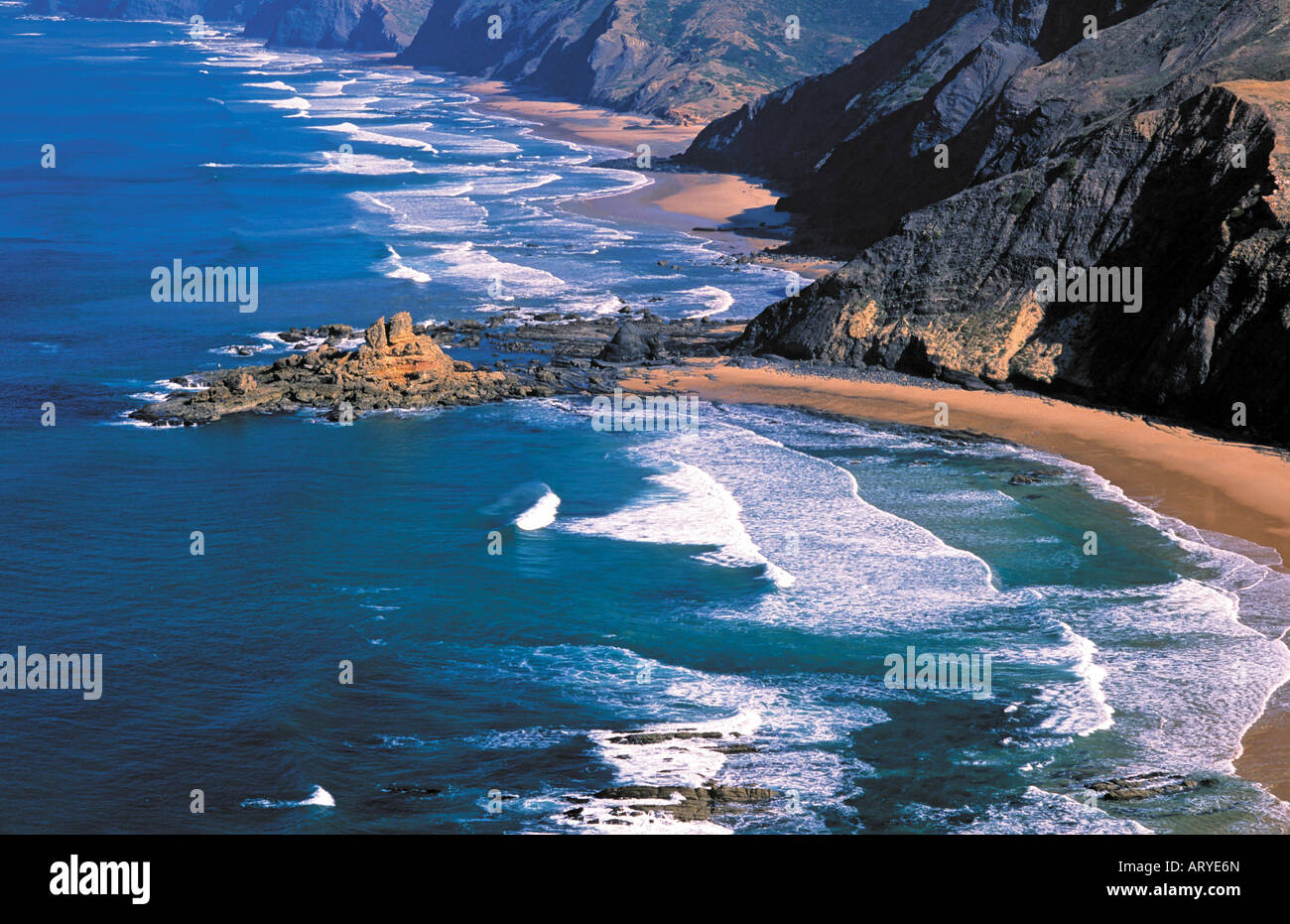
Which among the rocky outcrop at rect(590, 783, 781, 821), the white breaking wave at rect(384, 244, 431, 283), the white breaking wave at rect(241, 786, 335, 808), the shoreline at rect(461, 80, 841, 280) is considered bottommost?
the white breaking wave at rect(241, 786, 335, 808)

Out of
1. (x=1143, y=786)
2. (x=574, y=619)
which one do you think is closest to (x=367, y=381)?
(x=574, y=619)

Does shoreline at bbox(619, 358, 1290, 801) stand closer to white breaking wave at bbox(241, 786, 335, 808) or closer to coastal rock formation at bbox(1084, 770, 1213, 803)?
coastal rock formation at bbox(1084, 770, 1213, 803)

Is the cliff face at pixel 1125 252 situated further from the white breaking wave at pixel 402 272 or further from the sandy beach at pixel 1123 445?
the white breaking wave at pixel 402 272

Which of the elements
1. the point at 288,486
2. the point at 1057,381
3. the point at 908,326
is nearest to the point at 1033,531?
the point at 1057,381

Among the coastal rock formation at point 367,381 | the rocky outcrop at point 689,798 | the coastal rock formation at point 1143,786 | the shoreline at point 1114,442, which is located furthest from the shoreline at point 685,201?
the rocky outcrop at point 689,798

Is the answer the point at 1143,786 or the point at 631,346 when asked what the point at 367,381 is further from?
the point at 1143,786

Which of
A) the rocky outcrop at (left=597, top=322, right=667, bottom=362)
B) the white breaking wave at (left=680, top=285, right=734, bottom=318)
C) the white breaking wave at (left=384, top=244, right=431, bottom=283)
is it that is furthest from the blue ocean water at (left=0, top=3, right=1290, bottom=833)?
the white breaking wave at (left=680, top=285, right=734, bottom=318)
